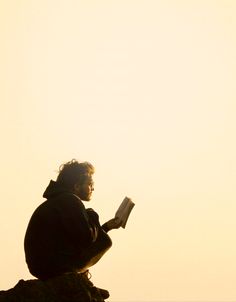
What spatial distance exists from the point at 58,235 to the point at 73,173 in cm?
68

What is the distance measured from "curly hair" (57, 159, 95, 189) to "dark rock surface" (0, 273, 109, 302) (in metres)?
0.98

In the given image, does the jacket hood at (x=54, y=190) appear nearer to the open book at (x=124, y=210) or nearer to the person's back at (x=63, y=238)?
the person's back at (x=63, y=238)

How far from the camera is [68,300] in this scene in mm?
4832

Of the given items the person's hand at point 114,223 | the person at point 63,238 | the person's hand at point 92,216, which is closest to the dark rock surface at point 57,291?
the person at point 63,238

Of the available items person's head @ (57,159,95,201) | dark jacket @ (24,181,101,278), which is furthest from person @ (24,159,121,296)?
person's head @ (57,159,95,201)

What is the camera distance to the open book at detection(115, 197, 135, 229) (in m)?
5.67

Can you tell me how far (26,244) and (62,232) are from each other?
14.2 inches

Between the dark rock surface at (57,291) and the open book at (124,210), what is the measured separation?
0.83 m

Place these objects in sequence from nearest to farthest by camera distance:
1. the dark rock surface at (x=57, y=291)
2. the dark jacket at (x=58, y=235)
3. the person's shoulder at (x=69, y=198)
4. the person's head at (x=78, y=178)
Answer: the dark rock surface at (x=57, y=291) → the dark jacket at (x=58, y=235) → the person's shoulder at (x=69, y=198) → the person's head at (x=78, y=178)

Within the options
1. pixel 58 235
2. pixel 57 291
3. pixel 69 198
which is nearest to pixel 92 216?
pixel 69 198

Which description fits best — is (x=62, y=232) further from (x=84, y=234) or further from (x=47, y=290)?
(x=47, y=290)

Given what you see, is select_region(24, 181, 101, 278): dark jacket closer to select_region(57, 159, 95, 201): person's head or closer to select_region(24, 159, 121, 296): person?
select_region(24, 159, 121, 296): person

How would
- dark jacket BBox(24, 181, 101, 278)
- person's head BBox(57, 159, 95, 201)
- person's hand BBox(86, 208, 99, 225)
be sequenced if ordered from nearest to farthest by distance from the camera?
dark jacket BBox(24, 181, 101, 278) < person's hand BBox(86, 208, 99, 225) < person's head BBox(57, 159, 95, 201)

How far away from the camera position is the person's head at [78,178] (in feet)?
18.5
